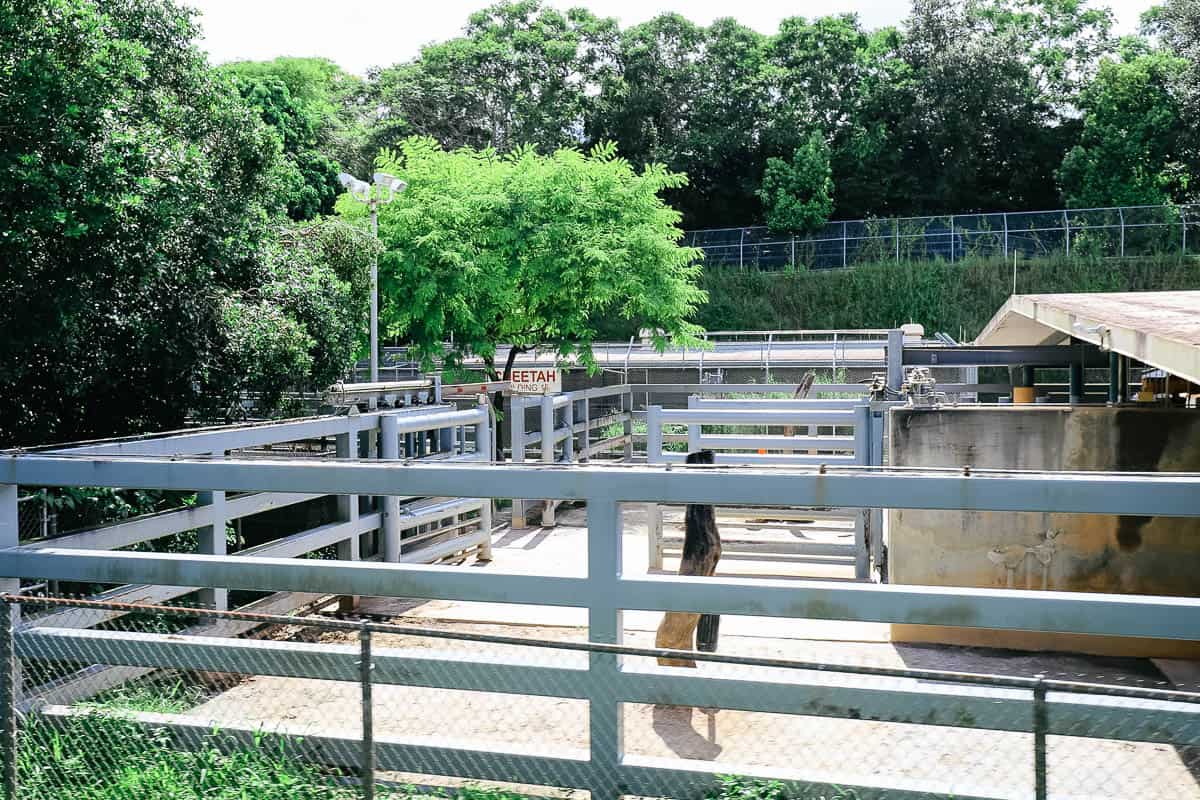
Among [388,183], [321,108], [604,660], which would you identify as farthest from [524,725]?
[321,108]

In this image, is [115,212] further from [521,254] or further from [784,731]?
[521,254]

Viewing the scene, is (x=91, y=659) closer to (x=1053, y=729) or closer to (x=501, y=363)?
(x=1053, y=729)

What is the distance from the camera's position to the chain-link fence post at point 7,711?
13.7ft

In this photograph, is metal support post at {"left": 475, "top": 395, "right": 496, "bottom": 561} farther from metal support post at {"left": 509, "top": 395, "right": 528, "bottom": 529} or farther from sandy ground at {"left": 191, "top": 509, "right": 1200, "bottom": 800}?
sandy ground at {"left": 191, "top": 509, "right": 1200, "bottom": 800}

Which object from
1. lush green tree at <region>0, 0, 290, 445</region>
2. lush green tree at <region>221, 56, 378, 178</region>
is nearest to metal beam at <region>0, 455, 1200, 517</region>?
lush green tree at <region>0, 0, 290, 445</region>

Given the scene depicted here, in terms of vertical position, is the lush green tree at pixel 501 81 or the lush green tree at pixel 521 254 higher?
the lush green tree at pixel 501 81

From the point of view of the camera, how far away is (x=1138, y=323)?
298 inches

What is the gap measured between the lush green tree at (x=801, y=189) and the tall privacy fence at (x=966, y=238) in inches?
27.2

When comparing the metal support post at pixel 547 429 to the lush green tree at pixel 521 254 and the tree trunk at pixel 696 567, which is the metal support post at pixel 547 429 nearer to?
the lush green tree at pixel 521 254

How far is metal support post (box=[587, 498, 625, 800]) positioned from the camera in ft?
13.0

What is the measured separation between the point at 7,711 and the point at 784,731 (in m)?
3.73

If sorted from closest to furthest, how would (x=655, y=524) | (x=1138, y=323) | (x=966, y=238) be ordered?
(x=1138, y=323) → (x=655, y=524) → (x=966, y=238)

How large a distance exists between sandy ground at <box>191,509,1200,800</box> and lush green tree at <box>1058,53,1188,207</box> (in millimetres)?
36038

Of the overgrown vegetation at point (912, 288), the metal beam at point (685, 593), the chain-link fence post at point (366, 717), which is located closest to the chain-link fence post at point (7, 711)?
the metal beam at point (685, 593)
